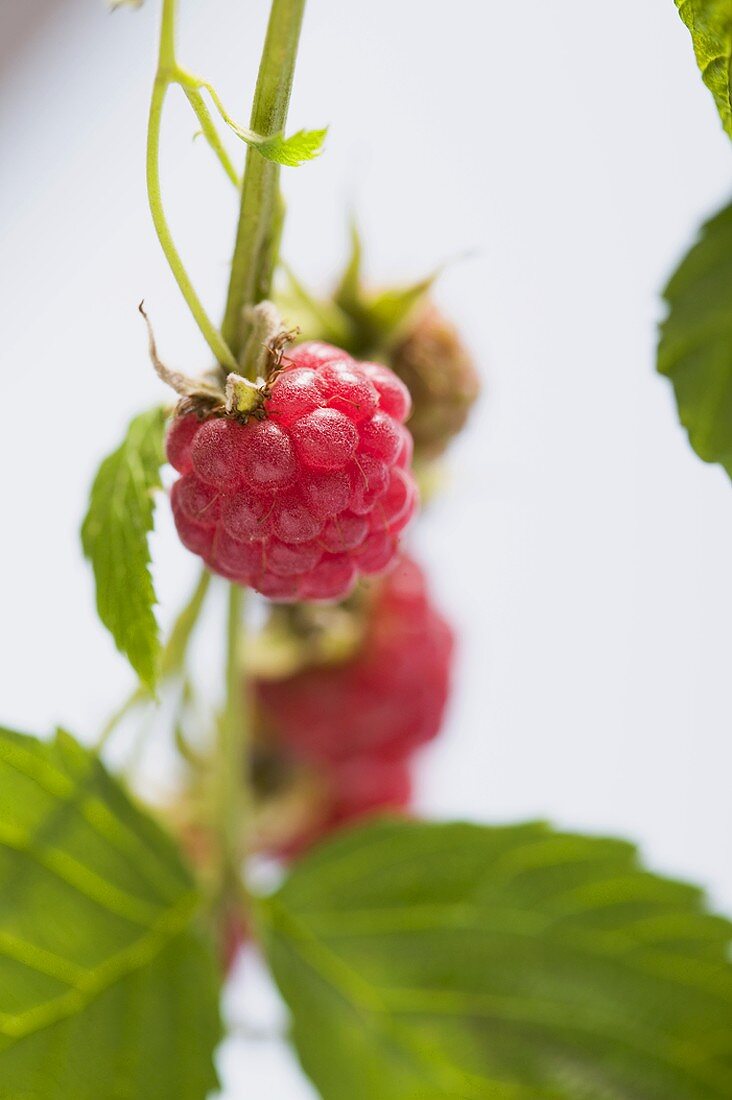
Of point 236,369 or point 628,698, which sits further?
point 628,698

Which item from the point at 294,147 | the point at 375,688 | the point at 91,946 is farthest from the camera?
the point at 375,688

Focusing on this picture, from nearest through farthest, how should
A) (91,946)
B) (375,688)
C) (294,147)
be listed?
1. (294,147)
2. (91,946)
3. (375,688)

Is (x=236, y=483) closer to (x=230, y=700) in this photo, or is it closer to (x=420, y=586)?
(x=230, y=700)

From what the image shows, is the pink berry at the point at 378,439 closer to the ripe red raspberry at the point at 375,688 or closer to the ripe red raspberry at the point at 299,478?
the ripe red raspberry at the point at 299,478

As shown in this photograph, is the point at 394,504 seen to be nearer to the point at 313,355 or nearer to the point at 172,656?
the point at 313,355

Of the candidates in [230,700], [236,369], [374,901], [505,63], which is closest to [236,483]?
[236,369]

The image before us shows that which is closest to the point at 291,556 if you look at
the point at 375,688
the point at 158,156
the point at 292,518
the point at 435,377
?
the point at 292,518

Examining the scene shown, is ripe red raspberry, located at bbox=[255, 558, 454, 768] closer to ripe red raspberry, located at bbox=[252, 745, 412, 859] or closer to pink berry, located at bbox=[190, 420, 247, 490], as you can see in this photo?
ripe red raspberry, located at bbox=[252, 745, 412, 859]
